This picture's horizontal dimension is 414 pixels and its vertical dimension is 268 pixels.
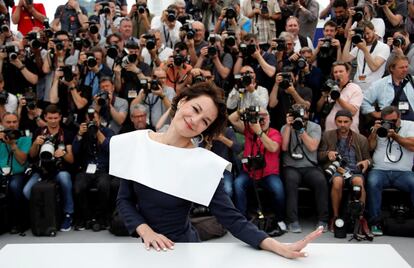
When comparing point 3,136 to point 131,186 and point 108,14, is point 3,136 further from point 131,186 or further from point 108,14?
point 131,186

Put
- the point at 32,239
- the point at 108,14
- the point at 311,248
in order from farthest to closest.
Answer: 1. the point at 108,14
2. the point at 32,239
3. the point at 311,248

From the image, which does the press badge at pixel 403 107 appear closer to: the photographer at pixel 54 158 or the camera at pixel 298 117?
the camera at pixel 298 117

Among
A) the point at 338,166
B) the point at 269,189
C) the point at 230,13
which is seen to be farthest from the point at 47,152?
the point at 230,13

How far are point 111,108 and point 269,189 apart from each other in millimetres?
1697

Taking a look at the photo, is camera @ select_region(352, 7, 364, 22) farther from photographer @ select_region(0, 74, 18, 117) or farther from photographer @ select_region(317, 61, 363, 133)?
photographer @ select_region(0, 74, 18, 117)

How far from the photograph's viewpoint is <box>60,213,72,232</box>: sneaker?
186 inches

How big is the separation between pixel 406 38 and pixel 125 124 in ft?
10.5

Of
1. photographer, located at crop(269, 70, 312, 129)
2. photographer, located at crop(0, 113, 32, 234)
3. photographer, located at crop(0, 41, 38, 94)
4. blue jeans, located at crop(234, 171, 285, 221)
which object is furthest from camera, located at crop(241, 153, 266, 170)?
photographer, located at crop(0, 41, 38, 94)

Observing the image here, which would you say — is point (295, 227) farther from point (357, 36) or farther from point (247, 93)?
point (357, 36)

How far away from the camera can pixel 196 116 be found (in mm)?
1795

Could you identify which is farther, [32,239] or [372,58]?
[372,58]

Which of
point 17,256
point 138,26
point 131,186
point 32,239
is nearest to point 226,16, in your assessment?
point 138,26

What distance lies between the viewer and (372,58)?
5.48 meters

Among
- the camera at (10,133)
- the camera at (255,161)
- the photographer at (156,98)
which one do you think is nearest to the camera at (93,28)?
the photographer at (156,98)
